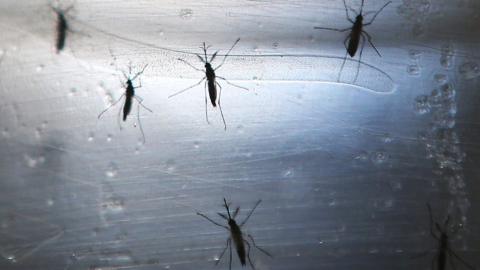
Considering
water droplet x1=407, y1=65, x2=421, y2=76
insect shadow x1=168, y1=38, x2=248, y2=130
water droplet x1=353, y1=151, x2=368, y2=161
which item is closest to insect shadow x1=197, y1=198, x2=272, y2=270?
insect shadow x1=168, y1=38, x2=248, y2=130

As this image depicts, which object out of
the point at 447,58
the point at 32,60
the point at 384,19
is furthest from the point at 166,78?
the point at 447,58

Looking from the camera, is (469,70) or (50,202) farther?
(469,70)

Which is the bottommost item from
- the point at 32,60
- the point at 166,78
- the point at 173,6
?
the point at 166,78

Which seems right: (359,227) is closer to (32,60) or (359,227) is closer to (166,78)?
(166,78)

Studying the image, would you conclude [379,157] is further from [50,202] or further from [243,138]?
[50,202]

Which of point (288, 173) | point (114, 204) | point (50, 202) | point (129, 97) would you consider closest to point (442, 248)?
point (288, 173)

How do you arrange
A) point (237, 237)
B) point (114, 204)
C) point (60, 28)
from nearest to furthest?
1. point (237, 237)
2. point (114, 204)
3. point (60, 28)

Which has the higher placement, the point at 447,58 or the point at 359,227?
the point at 447,58

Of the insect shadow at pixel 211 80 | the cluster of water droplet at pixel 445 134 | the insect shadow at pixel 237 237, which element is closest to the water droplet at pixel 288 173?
the insect shadow at pixel 237 237
